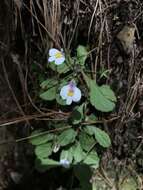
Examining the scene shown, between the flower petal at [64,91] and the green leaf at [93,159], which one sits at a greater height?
the flower petal at [64,91]

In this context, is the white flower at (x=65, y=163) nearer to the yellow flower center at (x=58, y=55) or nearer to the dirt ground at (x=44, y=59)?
the dirt ground at (x=44, y=59)

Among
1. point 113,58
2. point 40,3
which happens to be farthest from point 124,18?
point 40,3

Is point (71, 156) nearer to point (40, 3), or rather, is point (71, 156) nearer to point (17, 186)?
point (17, 186)

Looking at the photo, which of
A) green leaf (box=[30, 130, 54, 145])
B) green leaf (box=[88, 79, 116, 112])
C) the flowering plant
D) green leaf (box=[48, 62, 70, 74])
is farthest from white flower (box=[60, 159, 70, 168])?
green leaf (box=[48, 62, 70, 74])

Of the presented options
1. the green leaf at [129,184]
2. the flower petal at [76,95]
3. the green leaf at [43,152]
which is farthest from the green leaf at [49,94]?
the green leaf at [129,184]

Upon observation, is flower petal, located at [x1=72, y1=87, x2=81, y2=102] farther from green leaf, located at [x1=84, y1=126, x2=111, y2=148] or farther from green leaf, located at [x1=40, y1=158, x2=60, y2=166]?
green leaf, located at [x1=40, y1=158, x2=60, y2=166]

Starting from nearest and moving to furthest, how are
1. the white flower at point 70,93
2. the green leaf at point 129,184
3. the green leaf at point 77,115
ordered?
the white flower at point 70,93
the green leaf at point 77,115
the green leaf at point 129,184
